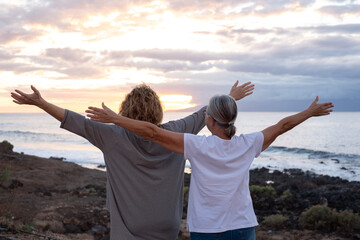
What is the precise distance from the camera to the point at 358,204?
13.0m

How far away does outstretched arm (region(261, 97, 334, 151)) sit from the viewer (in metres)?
2.80

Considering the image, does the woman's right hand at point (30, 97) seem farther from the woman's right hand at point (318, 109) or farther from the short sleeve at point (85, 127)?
the woman's right hand at point (318, 109)

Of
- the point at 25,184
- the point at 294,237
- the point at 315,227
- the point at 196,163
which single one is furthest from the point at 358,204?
the point at 196,163

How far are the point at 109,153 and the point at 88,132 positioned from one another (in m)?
0.22

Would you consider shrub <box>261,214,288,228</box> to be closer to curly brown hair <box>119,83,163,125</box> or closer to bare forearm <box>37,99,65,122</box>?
curly brown hair <box>119,83,163,125</box>

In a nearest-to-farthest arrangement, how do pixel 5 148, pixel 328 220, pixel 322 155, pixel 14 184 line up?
pixel 328 220, pixel 14 184, pixel 5 148, pixel 322 155

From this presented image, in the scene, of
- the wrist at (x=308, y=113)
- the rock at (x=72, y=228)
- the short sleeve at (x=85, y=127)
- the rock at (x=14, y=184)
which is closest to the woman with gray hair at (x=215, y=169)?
the short sleeve at (x=85, y=127)

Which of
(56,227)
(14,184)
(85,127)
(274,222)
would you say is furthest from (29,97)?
(14,184)

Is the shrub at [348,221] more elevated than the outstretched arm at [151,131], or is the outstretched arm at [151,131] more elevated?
the outstretched arm at [151,131]

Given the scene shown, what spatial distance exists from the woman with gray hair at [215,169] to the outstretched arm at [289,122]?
217 mm

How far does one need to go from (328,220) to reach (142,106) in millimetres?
8278

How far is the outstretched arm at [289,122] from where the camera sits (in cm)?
280

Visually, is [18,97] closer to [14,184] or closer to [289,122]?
[289,122]

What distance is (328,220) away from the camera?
9.89m
